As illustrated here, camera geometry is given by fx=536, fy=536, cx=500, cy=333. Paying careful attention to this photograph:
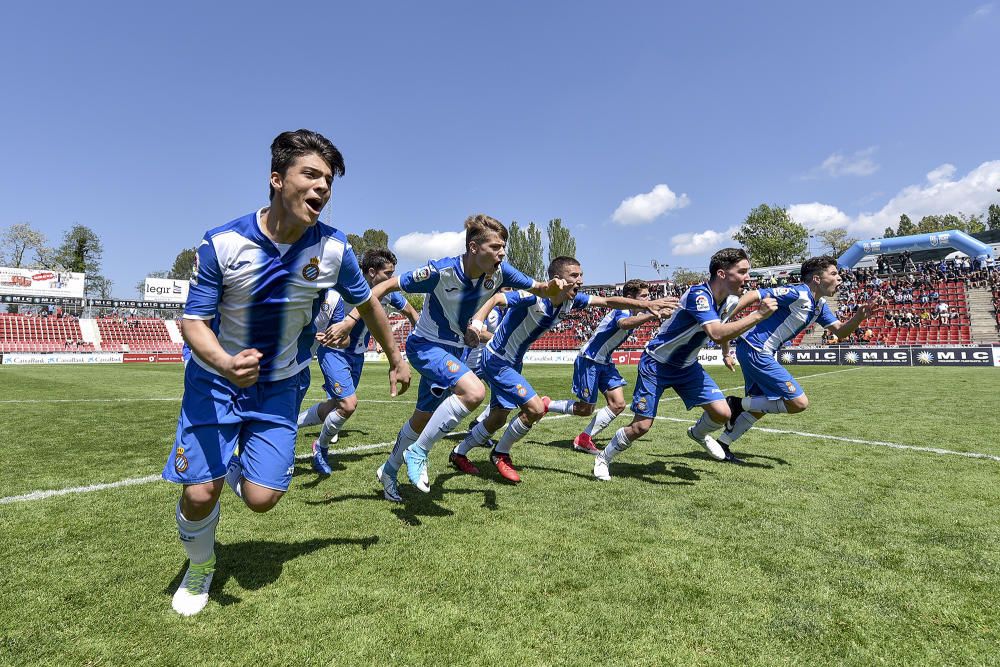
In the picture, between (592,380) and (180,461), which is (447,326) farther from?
(592,380)

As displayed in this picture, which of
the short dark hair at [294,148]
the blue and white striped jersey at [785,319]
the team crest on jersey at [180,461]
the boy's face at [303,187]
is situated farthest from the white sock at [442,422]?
the blue and white striped jersey at [785,319]

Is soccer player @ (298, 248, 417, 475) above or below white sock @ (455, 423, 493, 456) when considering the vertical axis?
above

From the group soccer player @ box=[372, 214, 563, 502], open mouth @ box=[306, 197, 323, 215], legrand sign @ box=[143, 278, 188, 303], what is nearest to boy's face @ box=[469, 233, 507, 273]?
soccer player @ box=[372, 214, 563, 502]

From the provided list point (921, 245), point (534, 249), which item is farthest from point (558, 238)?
point (921, 245)

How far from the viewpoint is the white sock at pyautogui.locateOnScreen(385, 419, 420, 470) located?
184 inches

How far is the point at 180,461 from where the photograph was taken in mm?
2770

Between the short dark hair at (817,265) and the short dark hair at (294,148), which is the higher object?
the short dark hair at (294,148)

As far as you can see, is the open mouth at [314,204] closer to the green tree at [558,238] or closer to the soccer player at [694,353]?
the soccer player at [694,353]

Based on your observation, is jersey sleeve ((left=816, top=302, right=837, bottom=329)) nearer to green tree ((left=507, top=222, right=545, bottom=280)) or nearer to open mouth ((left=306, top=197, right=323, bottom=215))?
open mouth ((left=306, top=197, right=323, bottom=215))

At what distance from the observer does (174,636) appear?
250cm

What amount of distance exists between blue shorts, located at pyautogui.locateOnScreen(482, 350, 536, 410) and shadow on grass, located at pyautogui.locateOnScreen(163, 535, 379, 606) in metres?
2.01

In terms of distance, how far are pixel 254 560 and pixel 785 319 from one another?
6.68m

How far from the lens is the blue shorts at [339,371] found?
6.54 metres

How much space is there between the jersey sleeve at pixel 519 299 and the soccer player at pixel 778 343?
2.75 meters
